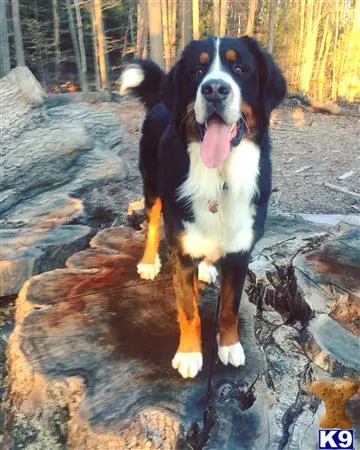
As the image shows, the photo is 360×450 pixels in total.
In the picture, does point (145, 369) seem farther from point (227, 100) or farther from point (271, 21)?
point (271, 21)

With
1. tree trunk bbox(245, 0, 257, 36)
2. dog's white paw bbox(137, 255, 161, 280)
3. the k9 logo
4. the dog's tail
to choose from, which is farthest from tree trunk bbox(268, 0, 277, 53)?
the k9 logo

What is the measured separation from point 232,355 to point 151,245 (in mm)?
1145

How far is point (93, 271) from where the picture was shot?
307cm

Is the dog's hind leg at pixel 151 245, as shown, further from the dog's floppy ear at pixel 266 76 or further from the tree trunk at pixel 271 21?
the tree trunk at pixel 271 21

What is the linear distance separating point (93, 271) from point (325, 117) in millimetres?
9206

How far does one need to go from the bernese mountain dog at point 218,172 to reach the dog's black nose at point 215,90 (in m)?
0.03

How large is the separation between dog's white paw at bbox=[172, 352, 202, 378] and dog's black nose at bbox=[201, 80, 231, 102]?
3.84 ft

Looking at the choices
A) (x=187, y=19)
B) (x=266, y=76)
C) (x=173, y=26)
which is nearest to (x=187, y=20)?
(x=187, y=19)

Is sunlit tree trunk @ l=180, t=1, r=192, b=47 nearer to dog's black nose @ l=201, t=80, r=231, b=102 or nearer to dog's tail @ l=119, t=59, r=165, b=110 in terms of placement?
dog's tail @ l=119, t=59, r=165, b=110

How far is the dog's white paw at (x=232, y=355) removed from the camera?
228 cm

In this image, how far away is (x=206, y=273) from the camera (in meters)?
3.10

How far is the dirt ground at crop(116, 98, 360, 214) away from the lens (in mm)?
5898

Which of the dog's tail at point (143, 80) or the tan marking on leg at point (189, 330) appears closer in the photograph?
the tan marking on leg at point (189, 330)

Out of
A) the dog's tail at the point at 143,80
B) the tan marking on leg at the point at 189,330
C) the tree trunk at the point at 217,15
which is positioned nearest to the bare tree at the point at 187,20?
the tree trunk at the point at 217,15
